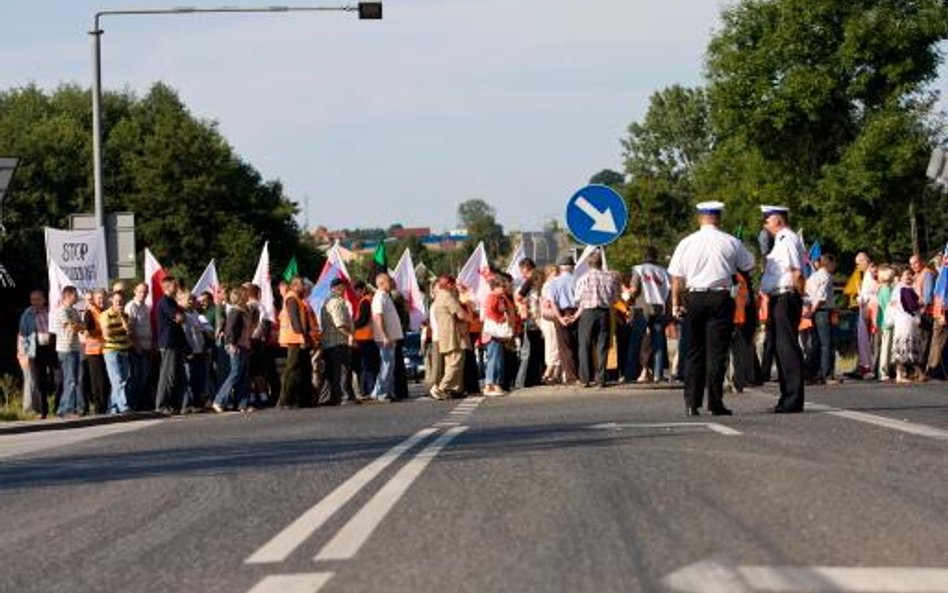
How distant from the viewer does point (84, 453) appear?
53.4 ft

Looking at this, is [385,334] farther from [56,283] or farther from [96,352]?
[56,283]

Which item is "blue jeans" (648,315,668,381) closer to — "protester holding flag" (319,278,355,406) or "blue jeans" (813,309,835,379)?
"blue jeans" (813,309,835,379)

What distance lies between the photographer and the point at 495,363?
84.1ft

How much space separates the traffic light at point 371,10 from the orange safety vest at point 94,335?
8.50 metres

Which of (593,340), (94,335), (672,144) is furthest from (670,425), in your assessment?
(672,144)

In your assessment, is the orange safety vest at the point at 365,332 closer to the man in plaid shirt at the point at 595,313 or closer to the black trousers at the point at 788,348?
the man in plaid shirt at the point at 595,313

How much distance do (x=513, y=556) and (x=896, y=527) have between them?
1840 millimetres

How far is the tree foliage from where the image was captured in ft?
277

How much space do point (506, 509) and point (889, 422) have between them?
6304 millimetres

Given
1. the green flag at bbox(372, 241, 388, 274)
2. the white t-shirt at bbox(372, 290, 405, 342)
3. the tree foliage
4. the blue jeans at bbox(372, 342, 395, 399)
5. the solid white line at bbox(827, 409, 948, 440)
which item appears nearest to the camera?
the solid white line at bbox(827, 409, 948, 440)

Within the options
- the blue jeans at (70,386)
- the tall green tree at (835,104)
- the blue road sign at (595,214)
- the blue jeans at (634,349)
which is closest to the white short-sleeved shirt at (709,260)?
the blue road sign at (595,214)

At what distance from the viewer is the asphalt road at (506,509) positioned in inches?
299

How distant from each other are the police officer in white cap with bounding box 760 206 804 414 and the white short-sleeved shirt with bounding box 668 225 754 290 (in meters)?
0.77

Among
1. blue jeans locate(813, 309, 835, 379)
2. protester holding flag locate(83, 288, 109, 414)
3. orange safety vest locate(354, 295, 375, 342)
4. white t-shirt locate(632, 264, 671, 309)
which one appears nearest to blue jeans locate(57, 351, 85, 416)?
protester holding flag locate(83, 288, 109, 414)
